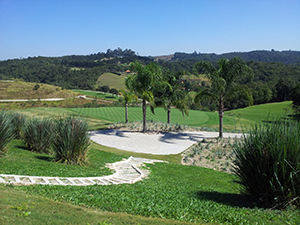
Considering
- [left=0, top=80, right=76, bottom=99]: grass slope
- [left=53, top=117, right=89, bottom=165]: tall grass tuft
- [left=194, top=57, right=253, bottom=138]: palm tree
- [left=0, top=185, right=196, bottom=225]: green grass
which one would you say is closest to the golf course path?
[left=0, top=185, right=196, bottom=225]: green grass

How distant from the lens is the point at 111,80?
354 ft

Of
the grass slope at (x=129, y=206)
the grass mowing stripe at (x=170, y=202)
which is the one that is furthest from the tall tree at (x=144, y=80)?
the grass slope at (x=129, y=206)

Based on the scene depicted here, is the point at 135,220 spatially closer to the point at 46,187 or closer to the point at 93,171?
the point at 46,187

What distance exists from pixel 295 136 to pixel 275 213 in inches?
76.2

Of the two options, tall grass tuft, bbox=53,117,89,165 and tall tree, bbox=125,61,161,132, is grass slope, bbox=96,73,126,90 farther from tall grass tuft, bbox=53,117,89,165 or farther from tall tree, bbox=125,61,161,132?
tall grass tuft, bbox=53,117,89,165

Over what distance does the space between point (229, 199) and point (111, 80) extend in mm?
103831

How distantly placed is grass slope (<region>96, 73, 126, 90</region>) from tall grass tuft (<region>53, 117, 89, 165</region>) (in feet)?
297

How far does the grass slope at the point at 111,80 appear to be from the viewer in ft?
336

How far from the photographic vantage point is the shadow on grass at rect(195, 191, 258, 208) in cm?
654

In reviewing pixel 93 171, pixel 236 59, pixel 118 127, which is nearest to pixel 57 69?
pixel 118 127

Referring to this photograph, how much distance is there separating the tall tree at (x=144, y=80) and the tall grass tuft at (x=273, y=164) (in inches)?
594

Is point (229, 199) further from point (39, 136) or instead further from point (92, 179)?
point (39, 136)

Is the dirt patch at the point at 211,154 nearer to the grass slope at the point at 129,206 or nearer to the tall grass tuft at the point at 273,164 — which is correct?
the grass slope at the point at 129,206

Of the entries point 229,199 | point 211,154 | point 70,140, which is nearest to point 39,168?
point 70,140
